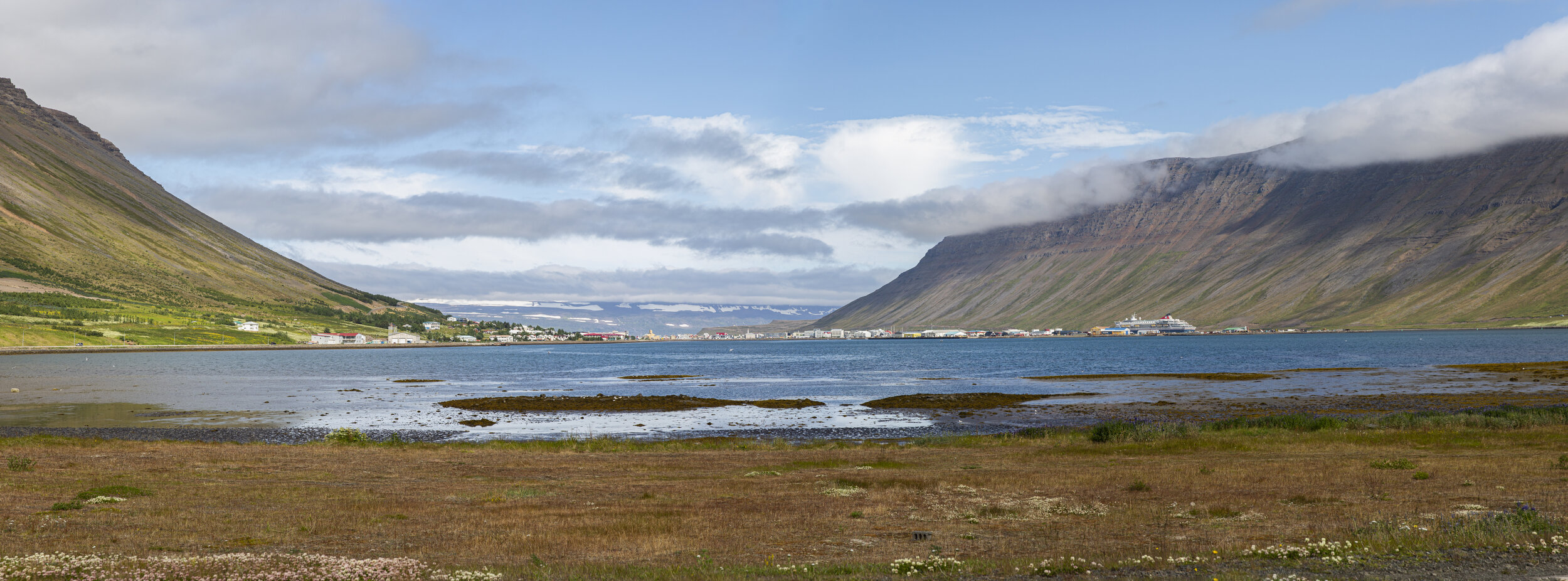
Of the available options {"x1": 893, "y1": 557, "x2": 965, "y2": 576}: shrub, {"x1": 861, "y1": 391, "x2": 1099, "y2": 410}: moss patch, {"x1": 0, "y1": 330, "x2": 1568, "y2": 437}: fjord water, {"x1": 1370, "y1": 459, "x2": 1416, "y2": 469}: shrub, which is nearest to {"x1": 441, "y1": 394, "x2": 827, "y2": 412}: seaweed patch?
{"x1": 0, "y1": 330, "x2": 1568, "y2": 437}: fjord water

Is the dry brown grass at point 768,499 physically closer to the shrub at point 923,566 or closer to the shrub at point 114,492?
the shrub at point 114,492

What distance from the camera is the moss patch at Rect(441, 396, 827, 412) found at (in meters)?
91.4

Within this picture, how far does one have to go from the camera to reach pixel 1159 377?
129 m

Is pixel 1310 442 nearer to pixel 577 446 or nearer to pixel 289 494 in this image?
pixel 577 446

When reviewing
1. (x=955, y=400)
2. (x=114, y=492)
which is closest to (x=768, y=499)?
(x=114, y=492)

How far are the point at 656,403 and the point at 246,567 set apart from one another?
76772 millimetres

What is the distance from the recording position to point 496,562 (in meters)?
20.9

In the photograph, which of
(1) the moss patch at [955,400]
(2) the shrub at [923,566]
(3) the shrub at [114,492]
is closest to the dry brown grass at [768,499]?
(3) the shrub at [114,492]

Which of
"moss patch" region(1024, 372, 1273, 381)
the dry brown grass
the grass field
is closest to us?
the grass field

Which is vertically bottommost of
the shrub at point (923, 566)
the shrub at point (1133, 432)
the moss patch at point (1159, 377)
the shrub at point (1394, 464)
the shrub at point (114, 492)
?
the moss patch at point (1159, 377)

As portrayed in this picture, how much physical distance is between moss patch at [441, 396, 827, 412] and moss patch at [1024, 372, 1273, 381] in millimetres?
49935

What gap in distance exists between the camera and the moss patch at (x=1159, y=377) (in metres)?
121

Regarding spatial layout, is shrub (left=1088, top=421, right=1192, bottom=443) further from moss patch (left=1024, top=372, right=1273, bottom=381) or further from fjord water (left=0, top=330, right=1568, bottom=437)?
moss patch (left=1024, top=372, right=1273, bottom=381)

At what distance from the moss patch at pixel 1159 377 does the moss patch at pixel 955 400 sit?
26953 mm
